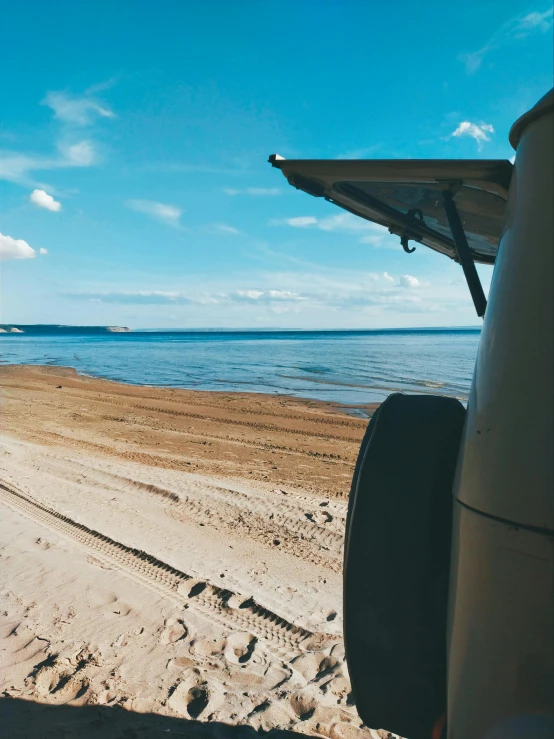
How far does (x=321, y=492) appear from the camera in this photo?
270 inches

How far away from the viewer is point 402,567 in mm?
1583

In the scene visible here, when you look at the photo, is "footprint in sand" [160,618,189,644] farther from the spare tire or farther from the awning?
the awning

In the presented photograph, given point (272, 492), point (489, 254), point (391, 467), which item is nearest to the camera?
point (391, 467)

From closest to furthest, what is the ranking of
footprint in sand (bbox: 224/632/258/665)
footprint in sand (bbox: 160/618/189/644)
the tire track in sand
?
footprint in sand (bbox: 224/632/258/665) < footprint in sand (bbox: 160/618/189/644) < the tire track in sand

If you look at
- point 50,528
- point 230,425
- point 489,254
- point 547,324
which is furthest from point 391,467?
point 230,425

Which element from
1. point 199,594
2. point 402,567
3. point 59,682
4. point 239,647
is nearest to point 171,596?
point 199,594

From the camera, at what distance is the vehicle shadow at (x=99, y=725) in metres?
2.42

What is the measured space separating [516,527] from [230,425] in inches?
449

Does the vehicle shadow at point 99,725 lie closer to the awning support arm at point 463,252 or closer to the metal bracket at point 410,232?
the awning support arm at point 463,252

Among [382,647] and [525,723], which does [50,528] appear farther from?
[525,723]

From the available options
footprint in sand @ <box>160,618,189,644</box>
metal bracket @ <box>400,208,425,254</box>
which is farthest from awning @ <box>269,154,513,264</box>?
footprint in sand @ <box>160,618,189,644</box>

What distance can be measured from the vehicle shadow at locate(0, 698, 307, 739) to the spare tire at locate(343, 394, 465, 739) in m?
1.11

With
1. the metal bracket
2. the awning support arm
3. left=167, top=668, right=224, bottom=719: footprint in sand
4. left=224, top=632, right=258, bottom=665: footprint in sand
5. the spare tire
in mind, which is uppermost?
the metal bracket

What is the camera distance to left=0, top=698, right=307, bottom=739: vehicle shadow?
2416 mm
